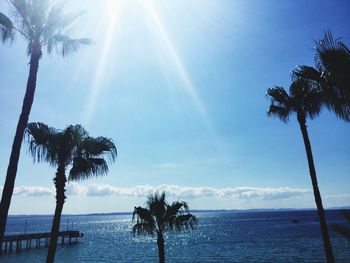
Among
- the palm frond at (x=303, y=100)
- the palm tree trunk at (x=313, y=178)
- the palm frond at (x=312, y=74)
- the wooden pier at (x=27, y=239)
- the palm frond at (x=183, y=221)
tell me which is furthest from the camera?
the wooden pier at (x=27, y=239)

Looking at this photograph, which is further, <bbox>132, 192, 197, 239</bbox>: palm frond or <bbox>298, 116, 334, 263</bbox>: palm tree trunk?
<bbox>132, 192, 197, 239</bbox>: palm frond

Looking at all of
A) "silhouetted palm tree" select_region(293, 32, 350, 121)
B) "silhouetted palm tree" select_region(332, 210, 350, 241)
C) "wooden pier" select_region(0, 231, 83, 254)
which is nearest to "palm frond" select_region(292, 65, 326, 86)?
"silhouetted palm tree" select_region(293, 32, 350, 121)

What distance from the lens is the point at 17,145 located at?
9.88 meters

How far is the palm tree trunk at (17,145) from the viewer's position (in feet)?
30.7

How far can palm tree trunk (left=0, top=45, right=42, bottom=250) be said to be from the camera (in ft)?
30.7

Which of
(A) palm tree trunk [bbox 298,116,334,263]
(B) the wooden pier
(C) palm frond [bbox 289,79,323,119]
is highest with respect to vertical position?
(C) palm frond [bbox 289,79,323,119]

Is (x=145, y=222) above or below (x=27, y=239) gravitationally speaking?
above

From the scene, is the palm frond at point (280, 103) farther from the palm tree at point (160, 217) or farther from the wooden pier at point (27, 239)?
the wooden pier at point (27, 239)

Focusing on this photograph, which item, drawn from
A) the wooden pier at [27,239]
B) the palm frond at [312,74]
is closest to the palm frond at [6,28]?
the palm frond at [312,74]

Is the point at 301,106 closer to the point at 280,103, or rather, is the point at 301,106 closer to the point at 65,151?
the point at 280,103

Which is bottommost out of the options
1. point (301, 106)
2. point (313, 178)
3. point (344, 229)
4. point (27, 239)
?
point (27, 239)

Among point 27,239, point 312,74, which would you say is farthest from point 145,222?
point 27,239

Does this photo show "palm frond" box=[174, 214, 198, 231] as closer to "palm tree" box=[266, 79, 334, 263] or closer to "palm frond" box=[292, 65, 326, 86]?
"palm tree" box=[266, 79, 334, 263]

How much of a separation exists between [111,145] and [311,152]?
9.69 metres
